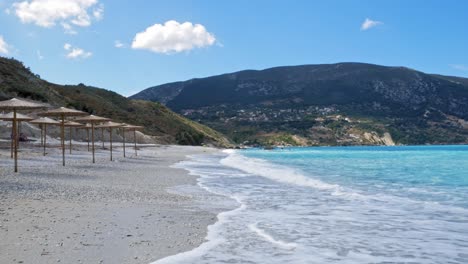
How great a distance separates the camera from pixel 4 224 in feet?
21.9

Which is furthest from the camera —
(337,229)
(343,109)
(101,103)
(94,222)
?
(343,109)

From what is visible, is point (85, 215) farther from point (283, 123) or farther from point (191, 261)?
point (283, 123)

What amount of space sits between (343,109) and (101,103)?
328ft

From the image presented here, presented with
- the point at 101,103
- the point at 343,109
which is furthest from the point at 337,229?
the point at 343,109

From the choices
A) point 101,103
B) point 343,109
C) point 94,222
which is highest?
point 343,109

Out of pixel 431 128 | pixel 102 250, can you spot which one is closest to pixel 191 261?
pixel 102 250

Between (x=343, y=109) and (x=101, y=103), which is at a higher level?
(x=343, y=109)

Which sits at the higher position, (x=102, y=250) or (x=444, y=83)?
(x=444, y=83)

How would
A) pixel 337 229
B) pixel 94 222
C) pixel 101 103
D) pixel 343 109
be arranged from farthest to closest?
pixel 343 109
pixel 101 103
pixel 337 229
pixel 94 222

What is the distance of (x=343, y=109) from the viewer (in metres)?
159

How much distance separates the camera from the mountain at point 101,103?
52850mm

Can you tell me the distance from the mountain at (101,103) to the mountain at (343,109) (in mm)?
36697

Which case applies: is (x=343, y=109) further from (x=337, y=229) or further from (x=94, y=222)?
(x=94, y=222)

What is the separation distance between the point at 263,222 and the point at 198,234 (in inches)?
62.9
